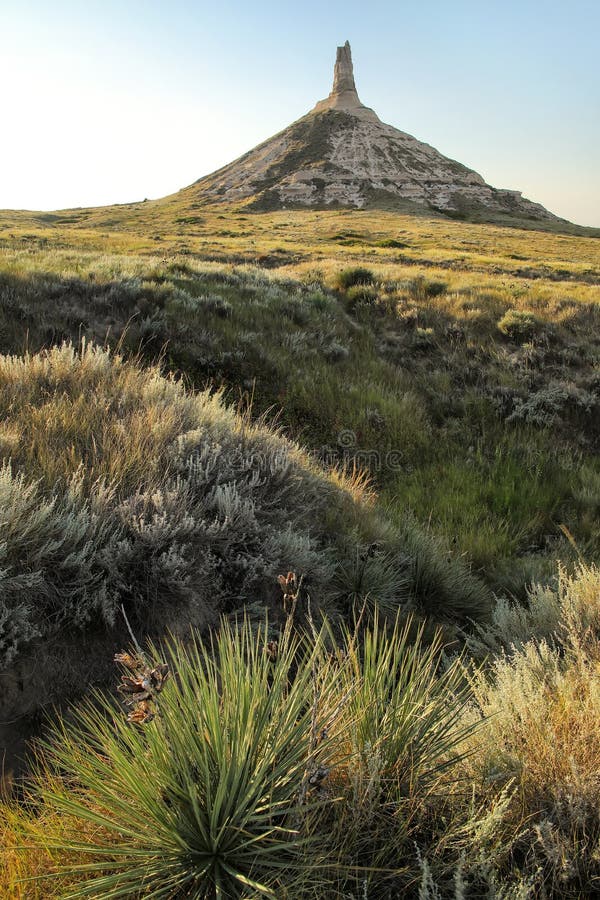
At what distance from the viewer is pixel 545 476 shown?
5.66 m

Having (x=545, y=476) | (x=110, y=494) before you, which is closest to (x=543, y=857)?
(x=110, y=494)

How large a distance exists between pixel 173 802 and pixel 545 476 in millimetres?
5541

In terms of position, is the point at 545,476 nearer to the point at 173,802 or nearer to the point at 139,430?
the point at 139,430

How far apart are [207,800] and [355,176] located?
91.5 m

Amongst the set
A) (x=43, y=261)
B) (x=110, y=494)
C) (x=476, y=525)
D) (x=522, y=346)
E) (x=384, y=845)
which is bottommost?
(x=476, y=525)

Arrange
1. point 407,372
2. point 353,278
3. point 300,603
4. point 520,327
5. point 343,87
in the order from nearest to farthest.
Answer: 1. point 300,603
2. point 407,372
3. point 520,327
4. point 353,278
5. point 343,87

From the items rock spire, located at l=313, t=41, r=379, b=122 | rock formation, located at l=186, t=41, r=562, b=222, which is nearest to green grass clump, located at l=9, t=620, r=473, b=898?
rock formation, located at l=186, t=41, r=562, b=222

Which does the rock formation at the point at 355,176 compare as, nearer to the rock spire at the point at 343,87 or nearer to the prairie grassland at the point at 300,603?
the rock spire at the point at 343,87

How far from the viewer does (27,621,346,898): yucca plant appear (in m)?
1.19

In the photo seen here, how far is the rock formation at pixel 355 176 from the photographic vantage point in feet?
237

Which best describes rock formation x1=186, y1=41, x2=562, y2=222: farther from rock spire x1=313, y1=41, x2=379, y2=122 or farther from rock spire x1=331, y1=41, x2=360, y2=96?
rock spire x1=331, y1=41, x2=360, y2=96

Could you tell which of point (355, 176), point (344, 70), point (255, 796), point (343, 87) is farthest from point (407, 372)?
point (344, 70)

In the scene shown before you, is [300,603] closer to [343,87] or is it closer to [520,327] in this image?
[520,327]

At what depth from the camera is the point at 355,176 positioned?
79.1m
